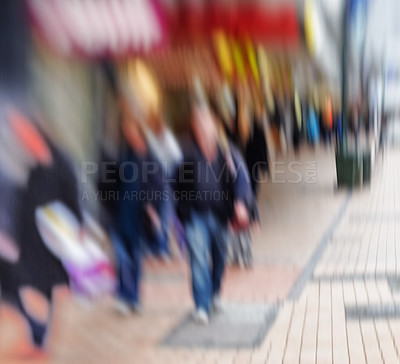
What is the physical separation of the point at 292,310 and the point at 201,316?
33.8 inches

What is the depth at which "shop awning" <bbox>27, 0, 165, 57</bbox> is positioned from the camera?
1320mm

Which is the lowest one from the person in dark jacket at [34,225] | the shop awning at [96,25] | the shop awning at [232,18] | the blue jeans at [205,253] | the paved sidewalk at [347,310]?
the paved sidewalk at [347,310]

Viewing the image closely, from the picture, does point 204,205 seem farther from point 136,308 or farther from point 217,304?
point 136,308

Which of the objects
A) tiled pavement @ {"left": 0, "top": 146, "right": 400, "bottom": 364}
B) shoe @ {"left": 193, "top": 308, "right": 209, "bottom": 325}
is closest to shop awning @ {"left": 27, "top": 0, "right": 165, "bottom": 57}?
tiled pavement @ {"left": 0, "top": 146, "right": 400, "bottom": 364}

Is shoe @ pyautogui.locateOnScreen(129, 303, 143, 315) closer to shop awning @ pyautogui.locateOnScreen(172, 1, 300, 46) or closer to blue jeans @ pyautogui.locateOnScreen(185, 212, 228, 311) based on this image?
blue jeans @ pyautogui.locateOnScreen(185, 212, 228, 311)

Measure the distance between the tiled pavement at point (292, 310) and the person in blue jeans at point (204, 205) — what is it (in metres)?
0.42

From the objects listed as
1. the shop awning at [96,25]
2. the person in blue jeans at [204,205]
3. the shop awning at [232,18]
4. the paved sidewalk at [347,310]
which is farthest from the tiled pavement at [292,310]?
the shop awning at [232,18]

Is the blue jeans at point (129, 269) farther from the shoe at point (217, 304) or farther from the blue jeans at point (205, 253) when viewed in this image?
the shoe at point (217, 304)

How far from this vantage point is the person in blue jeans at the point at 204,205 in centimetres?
448

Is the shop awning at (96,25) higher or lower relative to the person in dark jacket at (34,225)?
higher

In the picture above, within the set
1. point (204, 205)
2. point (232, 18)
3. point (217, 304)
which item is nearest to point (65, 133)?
point (232, 18)

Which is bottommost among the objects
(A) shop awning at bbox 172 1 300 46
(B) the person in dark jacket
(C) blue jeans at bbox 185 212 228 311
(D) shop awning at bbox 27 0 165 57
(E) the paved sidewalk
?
(E) the paved sidewalk

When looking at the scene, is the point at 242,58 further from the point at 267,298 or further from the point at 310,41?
the point at 267,298

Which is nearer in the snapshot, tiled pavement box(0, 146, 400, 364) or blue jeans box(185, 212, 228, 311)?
tiled pavement box(0, 146, 400, 364)
